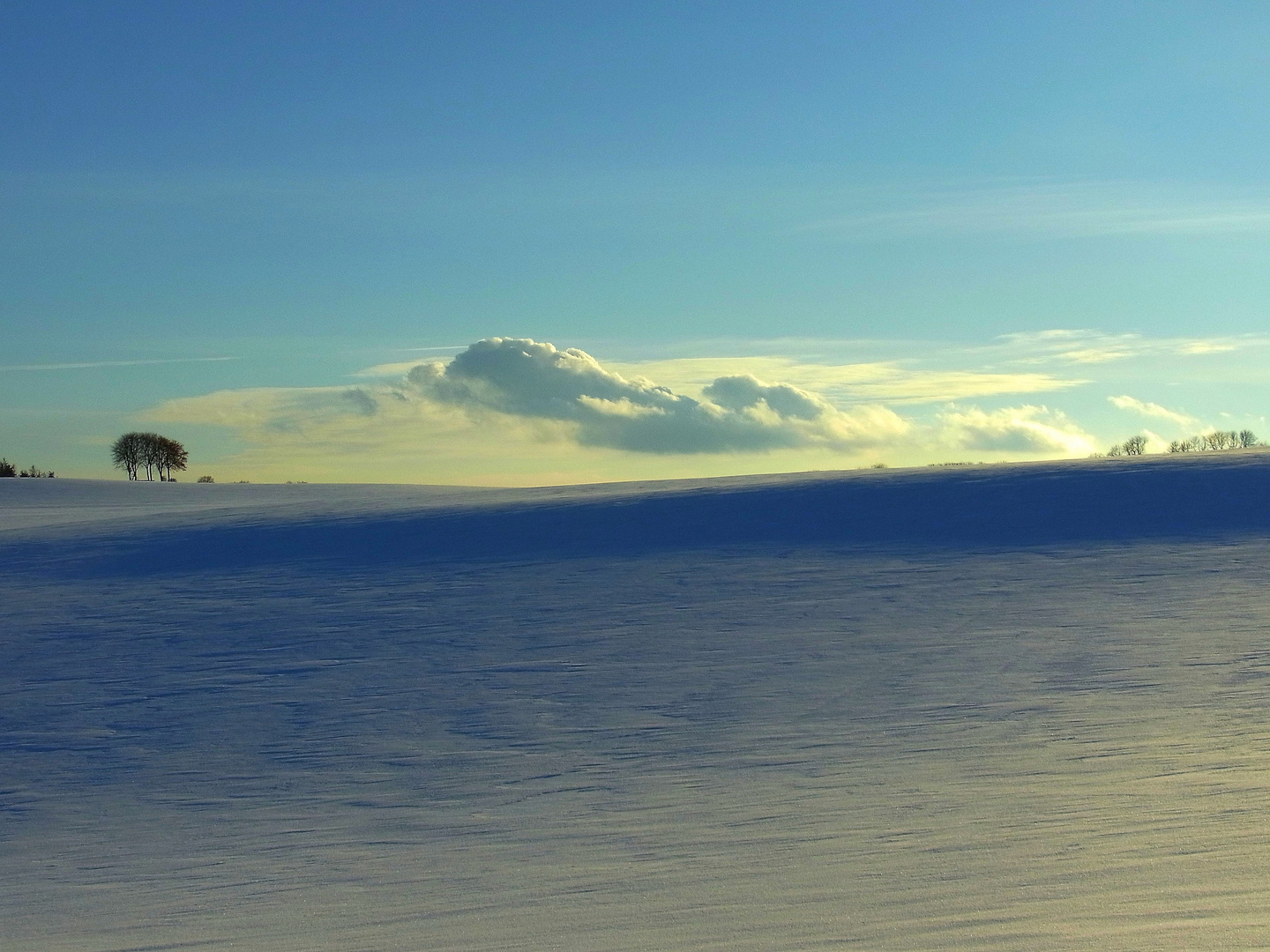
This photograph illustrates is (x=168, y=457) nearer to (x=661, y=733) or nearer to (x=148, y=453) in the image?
(x=148, y=453)

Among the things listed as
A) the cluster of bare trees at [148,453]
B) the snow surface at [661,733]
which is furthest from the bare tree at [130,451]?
the snow surface at [661,733]

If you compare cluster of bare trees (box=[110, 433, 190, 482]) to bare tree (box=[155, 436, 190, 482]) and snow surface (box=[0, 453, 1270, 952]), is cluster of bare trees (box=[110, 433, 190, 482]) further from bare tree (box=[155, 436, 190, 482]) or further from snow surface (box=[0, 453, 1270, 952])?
snow surface (box=[0, 453, 1270, 952])

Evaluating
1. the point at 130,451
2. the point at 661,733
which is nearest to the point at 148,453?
the point at 130,451

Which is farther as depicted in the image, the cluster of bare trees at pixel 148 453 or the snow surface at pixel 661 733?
the cluster of bare trees at pixel 148 453

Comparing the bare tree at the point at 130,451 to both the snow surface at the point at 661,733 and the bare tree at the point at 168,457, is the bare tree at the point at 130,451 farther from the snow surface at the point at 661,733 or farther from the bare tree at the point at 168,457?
the snow surface at the point at 661,733

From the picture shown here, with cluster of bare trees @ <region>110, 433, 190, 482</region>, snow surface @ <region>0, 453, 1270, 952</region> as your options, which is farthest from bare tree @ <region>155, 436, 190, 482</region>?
snow surface @ <region>0, 453, 1270, 952</region>

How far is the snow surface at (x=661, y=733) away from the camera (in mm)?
5773

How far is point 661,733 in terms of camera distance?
942 centimetres

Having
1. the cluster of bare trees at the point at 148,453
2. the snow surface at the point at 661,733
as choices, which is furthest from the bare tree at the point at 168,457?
the snow surface at the point at 661,733

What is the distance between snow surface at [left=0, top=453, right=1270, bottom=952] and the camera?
5773 millimetres

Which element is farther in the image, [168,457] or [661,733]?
[168,457]

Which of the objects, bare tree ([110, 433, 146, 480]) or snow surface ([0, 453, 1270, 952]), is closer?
snow surface ([0, 453, 1270, 952])

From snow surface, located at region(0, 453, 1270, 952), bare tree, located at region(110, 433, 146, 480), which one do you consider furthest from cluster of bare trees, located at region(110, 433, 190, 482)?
snow surface, located at region(0, 453, 1270, 952)

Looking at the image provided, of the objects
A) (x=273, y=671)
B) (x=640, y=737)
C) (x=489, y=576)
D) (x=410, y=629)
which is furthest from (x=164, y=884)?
(x=489, y=576)
